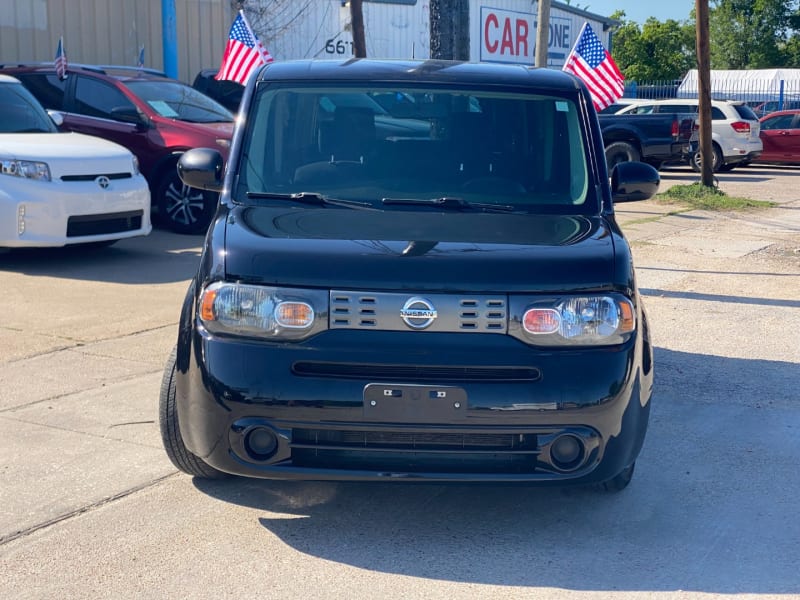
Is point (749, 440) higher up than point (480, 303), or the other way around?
point (480, 303)

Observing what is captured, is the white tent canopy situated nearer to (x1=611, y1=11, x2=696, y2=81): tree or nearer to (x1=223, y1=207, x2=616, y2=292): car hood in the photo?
(x1=611, y1=11, x2=696, y2=81): tree

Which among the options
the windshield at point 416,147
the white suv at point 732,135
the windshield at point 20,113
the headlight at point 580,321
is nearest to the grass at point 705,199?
the white suv at point 732,135

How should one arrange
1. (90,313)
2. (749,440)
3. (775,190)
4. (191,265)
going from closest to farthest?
(749,440), (90,313), (191,265), (775,190)

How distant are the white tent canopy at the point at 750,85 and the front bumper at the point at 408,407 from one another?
43.1 metres

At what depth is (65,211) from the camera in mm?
9695

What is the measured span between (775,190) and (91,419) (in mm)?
17767

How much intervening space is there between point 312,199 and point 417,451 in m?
1.34

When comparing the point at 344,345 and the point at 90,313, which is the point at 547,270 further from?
the point at 90,313

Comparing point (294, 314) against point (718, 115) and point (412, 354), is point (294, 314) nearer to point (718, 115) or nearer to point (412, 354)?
point (412, 354)

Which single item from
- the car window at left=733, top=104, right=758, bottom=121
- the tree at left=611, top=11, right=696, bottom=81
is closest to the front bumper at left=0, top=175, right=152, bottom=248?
the car window at left=733, top=104, right=758, bottom=121

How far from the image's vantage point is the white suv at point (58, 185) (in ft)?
31.3

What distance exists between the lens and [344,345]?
3.88 m

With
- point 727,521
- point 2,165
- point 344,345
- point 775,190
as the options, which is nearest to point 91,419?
point 344,345

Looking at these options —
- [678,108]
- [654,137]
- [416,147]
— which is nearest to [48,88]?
[416,147]
